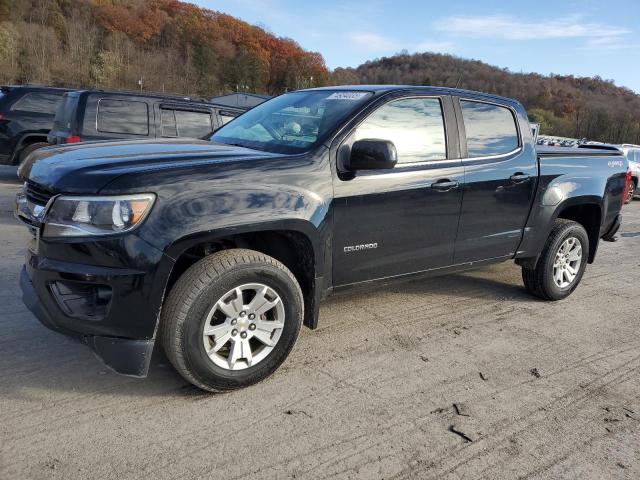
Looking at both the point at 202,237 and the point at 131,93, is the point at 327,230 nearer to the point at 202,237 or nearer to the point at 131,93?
the point at 202,237

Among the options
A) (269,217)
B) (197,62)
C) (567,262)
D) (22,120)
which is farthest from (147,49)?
(269,217)

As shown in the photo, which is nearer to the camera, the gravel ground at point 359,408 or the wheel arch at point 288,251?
the gravel ground at point 359,408

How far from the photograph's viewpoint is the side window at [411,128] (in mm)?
3529

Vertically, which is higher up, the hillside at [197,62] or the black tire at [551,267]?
the hillside at [197,62]

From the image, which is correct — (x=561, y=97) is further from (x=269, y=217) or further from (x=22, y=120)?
(x=269, y=217)

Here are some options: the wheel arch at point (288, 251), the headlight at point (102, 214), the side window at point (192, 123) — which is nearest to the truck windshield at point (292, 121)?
the wheel arch at point (288, 251)

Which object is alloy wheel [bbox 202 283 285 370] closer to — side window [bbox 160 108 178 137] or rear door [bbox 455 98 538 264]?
rear door [bbox 455 98 538 264]

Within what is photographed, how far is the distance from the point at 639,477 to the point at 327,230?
2.02 metres

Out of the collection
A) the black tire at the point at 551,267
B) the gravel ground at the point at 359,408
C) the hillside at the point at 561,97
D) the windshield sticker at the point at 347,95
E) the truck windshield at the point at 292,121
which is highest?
the hillside at the point at 561,97

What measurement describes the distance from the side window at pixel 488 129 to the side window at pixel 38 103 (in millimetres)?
8223

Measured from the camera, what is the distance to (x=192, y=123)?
8578mm

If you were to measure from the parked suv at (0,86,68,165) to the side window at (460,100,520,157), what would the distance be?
816 cm

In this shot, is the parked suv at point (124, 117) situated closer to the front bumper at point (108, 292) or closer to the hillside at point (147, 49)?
the front bumper at point (108, 292)

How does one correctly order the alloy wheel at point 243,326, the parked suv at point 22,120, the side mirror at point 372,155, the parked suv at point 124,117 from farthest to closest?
the parked suv at point 22,120 < the parked suv at point 124,117 < the side mirror at point 372,155 < the alloy wheel at point 243,326
